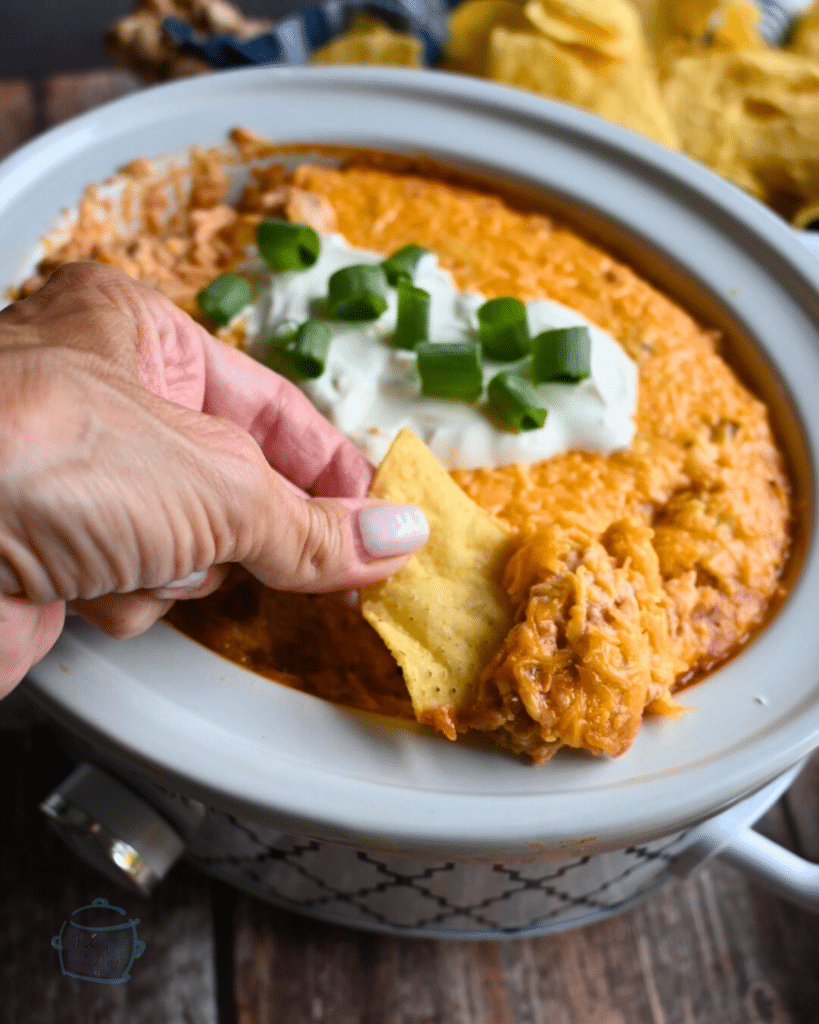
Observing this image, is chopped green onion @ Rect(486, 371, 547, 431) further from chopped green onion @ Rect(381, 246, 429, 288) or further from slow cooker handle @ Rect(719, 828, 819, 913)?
slow cooker handle @ Rect(719, 828, 819, 913)

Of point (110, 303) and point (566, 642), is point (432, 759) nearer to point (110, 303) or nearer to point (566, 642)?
point (566, 642)

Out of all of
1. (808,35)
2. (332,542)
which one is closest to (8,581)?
(332,542)

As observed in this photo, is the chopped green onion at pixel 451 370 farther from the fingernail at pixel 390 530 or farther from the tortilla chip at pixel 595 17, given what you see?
the tortilla chip at pixel 595 17

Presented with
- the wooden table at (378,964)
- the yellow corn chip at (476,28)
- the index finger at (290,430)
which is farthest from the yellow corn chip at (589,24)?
the wooden table at (378,964)

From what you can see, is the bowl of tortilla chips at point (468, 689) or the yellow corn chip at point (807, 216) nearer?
the bowl of tortilla chips at point (468, 689)

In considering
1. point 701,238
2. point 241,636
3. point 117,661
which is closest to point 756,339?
point 701,238

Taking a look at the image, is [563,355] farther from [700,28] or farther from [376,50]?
[700,28]
